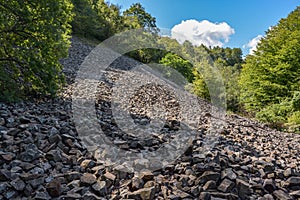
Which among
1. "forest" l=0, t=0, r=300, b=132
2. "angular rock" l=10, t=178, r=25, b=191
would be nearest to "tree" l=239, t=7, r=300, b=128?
"forest" l=0, t=0, r=300, b=132

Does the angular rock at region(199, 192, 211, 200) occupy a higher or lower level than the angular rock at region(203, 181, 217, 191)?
lower

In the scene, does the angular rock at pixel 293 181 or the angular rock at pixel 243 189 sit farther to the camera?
the angular rock at pixel 293 181

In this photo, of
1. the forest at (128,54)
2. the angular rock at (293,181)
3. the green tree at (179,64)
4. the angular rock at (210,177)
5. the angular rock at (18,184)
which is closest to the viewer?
the angular rock at (18,184)

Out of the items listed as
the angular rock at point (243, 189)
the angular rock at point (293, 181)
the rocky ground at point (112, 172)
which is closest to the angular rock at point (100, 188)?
the rocky ground at point (112, 172)

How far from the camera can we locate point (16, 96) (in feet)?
12.2

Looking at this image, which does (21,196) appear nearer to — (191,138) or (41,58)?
(191,138)

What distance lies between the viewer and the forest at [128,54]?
12.6 ft

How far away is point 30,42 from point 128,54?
14.4m

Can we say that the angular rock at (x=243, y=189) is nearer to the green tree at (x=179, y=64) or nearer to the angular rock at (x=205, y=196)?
the angular rock at (x=205, y=196)

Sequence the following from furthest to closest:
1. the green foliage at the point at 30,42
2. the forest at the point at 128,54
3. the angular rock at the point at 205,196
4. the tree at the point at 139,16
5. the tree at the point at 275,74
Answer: the tree at the point at 139,16 → the tree at the point at 275,74 → the forest at the point at 128,54 → the green foliage at the point at 30,42 → the angular rock at the point at 205,196

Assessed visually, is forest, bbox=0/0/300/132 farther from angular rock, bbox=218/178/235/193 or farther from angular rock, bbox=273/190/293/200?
angular rock, bbox=273/190/293/200

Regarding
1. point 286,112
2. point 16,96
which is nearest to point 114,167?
point 16,96

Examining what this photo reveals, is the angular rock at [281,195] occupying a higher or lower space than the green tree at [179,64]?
lower

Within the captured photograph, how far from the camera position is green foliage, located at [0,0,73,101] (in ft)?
12.2
